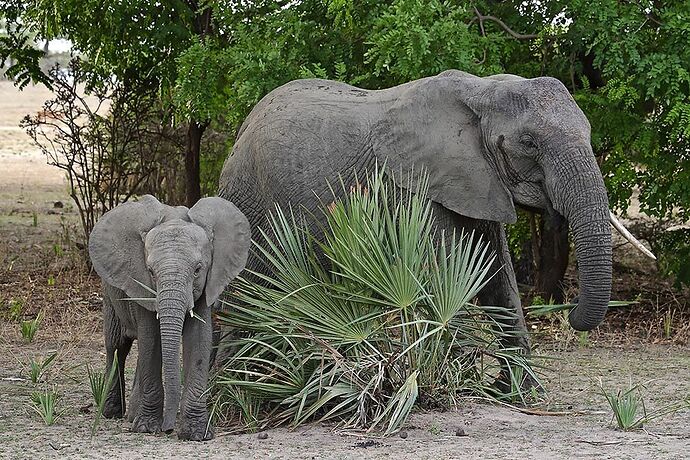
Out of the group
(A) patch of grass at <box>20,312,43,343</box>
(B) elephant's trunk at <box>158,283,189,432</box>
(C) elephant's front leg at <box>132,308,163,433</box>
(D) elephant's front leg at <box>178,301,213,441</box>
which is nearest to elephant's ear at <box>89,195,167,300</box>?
(C) elephant's front leg at <box>132,308,163,433</box>

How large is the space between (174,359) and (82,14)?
7248mm

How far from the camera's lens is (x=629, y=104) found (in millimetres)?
10688

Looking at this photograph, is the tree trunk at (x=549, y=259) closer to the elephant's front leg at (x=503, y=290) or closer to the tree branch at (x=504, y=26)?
the tree branch at (x=504, y=26)

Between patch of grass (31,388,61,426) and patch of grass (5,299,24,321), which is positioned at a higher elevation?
patch of grass (31,388,61,426)

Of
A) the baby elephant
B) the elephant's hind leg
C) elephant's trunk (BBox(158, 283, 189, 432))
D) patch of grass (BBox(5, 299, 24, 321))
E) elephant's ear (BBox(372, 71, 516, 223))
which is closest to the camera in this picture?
elephant's trunk (BBox(158, 283, 189, 432))

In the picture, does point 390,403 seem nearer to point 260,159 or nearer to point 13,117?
point 260,159

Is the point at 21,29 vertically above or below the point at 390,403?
above

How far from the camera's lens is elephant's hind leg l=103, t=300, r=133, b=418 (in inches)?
321

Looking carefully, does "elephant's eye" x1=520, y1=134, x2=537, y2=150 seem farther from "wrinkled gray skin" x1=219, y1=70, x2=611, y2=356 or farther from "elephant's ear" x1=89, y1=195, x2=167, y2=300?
"elephant's ear" x1=89, y1=195, x2=167, y2=300

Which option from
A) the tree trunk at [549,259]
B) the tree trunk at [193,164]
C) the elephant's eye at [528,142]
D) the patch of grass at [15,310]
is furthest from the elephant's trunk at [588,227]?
the tree trunk at [193,164]

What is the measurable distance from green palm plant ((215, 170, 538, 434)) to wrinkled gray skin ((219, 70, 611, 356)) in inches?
15.3

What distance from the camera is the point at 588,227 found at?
24.2 ft

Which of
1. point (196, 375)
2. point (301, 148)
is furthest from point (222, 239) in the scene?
point (301, 148)

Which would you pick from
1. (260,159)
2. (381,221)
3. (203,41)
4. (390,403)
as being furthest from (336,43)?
(390,403)
